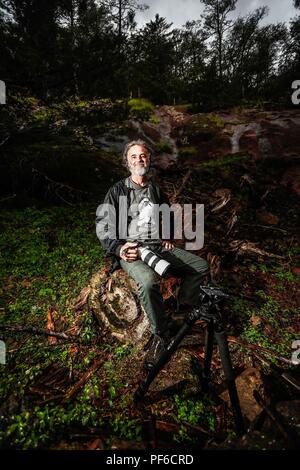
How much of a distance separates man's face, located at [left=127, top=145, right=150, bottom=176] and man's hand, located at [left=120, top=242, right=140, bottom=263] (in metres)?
1.11

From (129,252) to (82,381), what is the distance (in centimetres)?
151

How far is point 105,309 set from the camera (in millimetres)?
3410

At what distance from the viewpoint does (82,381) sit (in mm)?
2840

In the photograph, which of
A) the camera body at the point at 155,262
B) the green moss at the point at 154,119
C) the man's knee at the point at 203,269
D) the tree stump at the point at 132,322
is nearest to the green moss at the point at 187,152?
the green moss at the point at 154,119

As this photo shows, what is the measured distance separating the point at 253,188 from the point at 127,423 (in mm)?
7065

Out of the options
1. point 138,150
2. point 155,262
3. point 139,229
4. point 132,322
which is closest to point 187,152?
point 138,150

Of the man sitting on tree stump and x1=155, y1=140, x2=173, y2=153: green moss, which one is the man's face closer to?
the man sitting on tree stump

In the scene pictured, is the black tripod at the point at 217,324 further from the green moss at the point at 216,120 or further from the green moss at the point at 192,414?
the green moss at the point at 216,120

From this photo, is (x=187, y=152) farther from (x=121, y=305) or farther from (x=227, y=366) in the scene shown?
(x=227, y=366)

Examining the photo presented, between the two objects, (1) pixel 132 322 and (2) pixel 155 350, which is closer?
(2) pixel 155 350

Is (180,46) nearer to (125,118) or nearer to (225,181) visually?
(125,118)

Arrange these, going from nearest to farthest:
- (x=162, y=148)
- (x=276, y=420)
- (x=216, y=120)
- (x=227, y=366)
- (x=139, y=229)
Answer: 1. (x=227, y=366)
2. (x=276, y=420)
3. (x=139, y=229)
4. (x=162, y=148)
5. (x=216, y=120)

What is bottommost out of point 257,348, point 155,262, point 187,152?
point 257,348
